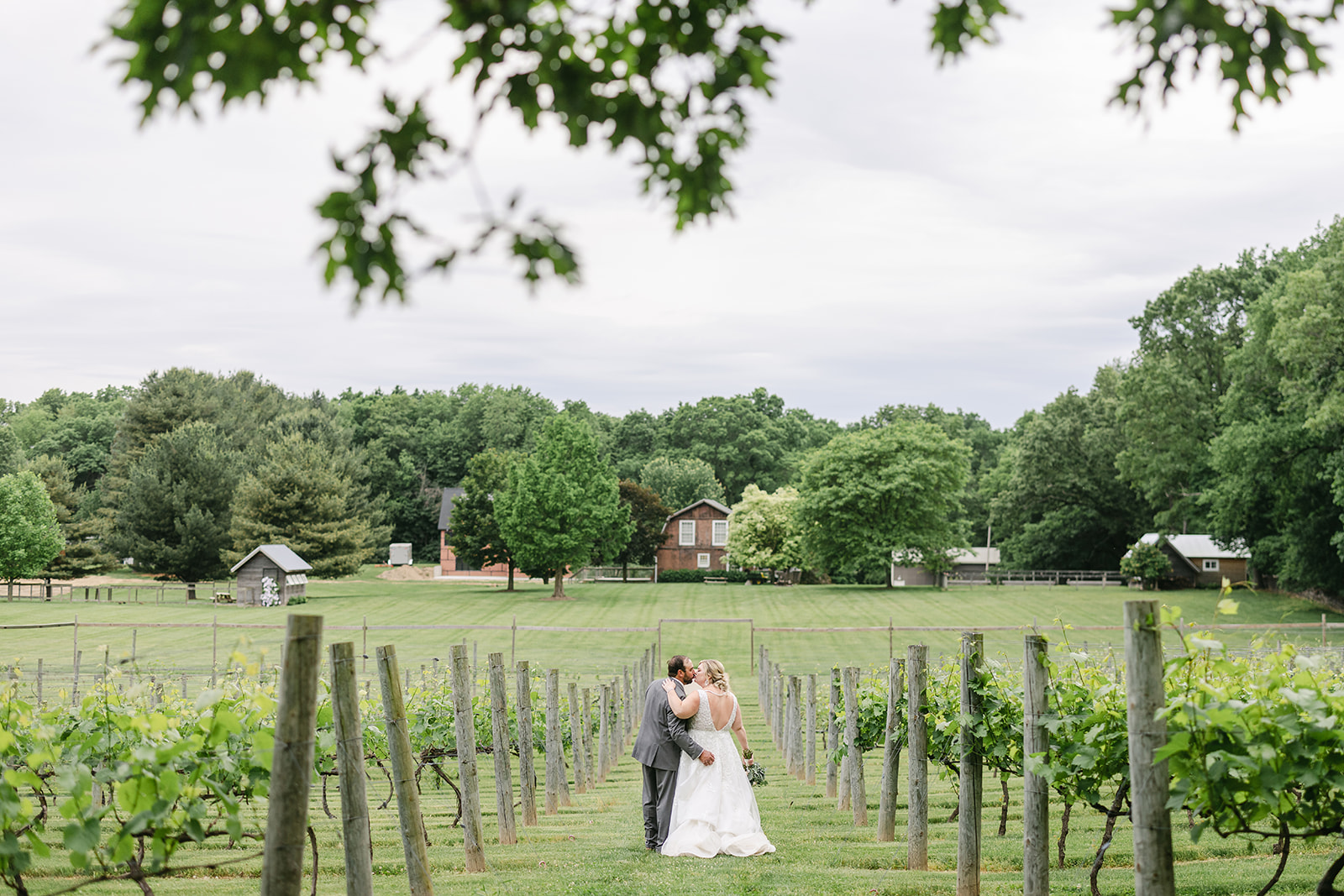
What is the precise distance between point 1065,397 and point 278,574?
Answer: 1989 inches

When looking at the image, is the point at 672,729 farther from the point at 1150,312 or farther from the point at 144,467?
the point at 144,467

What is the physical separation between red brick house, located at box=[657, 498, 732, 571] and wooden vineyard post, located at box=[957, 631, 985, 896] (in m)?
71.6

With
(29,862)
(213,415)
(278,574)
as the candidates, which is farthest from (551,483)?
(29,862)

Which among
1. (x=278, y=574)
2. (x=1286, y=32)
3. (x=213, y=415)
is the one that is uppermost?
(x=213, y=415)

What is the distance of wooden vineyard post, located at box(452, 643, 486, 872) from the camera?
7.05m

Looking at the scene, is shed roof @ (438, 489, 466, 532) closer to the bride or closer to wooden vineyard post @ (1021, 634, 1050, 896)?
the bride

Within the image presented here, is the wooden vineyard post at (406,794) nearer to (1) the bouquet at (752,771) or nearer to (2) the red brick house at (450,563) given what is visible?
(1) the bouquet at (752,771)

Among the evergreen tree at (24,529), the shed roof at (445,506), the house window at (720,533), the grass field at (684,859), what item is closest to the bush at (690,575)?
the house window at (720,533)

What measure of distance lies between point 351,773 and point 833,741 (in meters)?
8.34

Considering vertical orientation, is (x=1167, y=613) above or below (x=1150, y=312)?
below

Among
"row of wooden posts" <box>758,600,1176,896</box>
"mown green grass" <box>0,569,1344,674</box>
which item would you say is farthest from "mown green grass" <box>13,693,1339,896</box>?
"mown green grass" <box>0,569,1344,674</box>

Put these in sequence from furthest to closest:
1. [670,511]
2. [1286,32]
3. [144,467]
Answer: [670,511] < [144,467] < [1286,32]

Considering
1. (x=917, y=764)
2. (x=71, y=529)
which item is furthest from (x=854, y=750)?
(x=71, y=529)

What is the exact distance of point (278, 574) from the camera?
4969 centimetres
